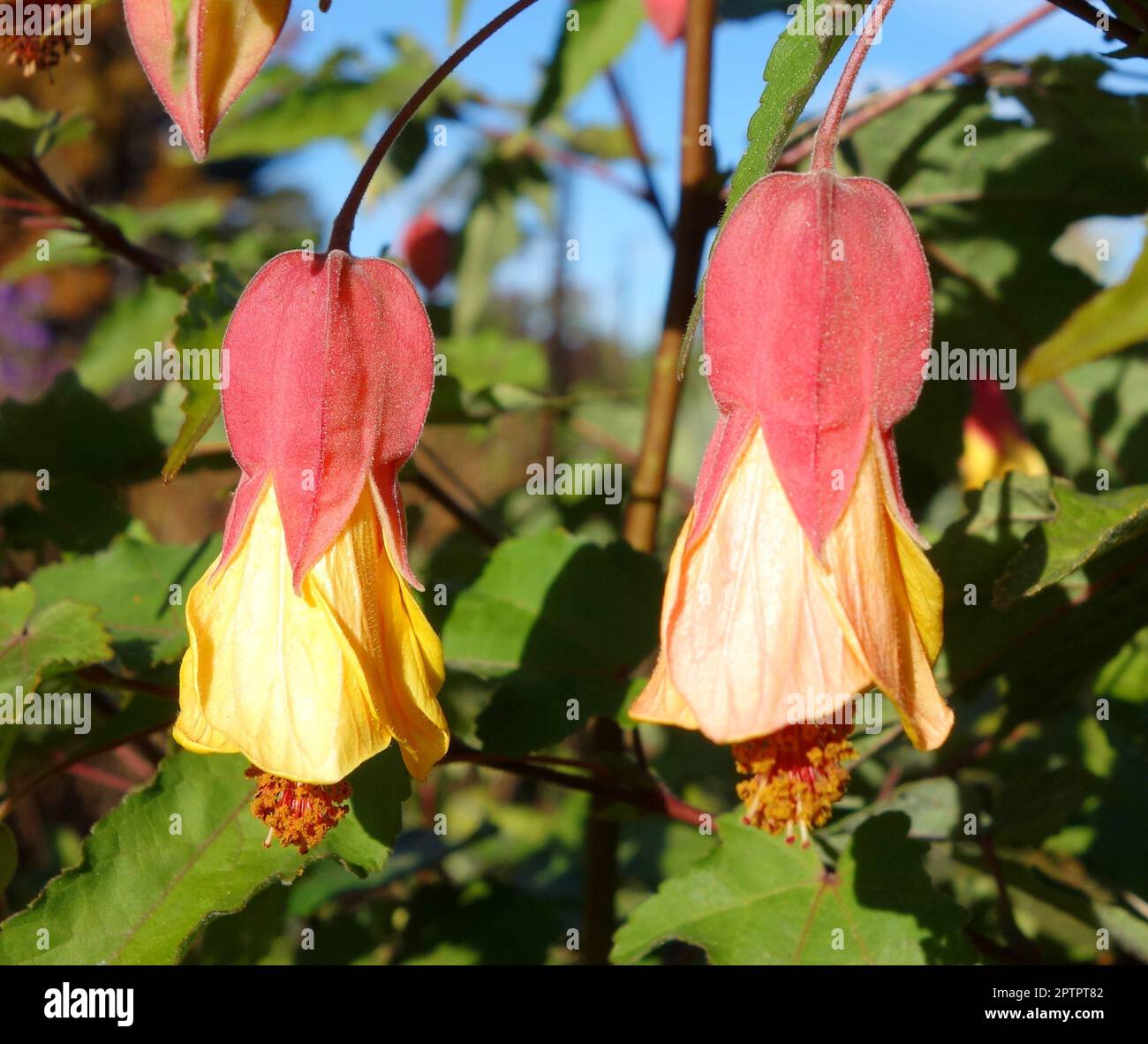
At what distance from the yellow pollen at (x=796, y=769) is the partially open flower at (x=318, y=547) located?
138mm

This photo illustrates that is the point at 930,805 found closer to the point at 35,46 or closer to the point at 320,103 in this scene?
the point at 35,46

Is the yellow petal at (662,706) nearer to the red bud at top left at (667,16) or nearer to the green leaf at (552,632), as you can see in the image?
the green leaf at (552,632)

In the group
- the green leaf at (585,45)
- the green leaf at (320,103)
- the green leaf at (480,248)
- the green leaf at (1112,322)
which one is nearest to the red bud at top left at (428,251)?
the green leaf at (480,248)

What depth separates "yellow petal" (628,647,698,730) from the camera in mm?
475

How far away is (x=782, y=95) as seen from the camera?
1.39 feet

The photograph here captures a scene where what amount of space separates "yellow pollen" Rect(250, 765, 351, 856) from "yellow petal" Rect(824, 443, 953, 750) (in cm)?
24

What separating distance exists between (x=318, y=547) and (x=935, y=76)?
599mm

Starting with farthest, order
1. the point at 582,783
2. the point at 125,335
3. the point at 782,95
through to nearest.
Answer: the point at 125,335, the point at 582,783, the point at 782,95

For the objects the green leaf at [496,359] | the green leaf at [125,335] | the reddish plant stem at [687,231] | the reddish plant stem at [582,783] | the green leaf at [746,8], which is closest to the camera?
the reddish plant stem at [582,783]

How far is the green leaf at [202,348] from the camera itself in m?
0.52

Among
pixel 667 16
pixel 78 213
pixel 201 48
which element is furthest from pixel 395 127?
pixel 667 16

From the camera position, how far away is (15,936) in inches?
21.8

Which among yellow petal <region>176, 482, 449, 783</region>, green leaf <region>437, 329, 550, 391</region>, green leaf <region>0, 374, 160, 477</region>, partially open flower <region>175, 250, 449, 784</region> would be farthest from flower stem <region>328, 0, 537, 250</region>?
green leaf <region>437, 329, 550, 391</region>

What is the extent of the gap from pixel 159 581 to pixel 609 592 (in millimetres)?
303
